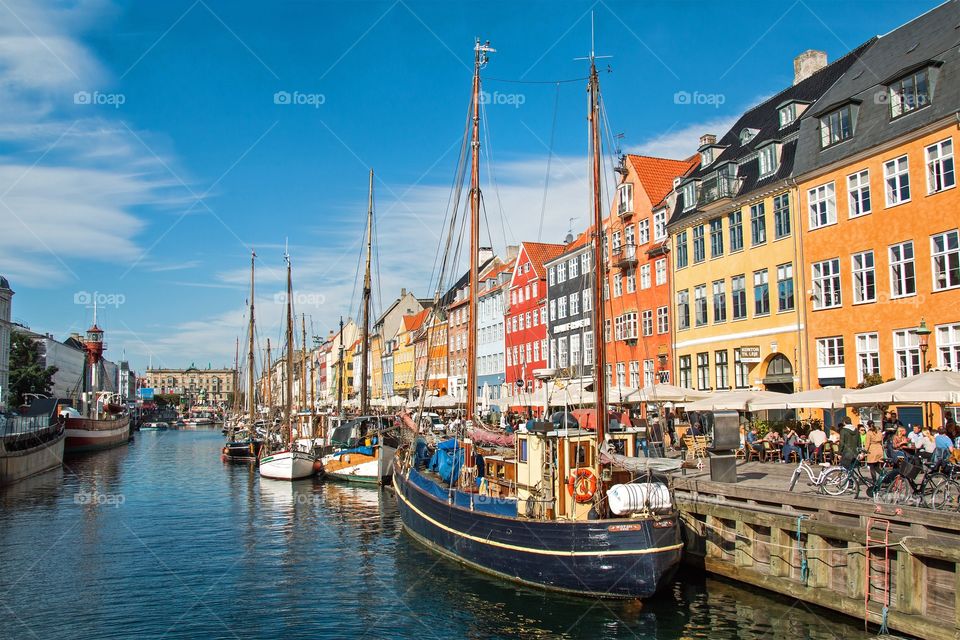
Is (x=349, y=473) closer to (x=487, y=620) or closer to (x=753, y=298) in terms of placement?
(x=753, y=298)

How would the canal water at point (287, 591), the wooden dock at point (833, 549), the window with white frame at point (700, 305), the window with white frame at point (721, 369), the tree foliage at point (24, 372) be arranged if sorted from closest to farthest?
1. the wooden dock at point (833, 549)
2. the canal water at point (287, 591)
3. the window with white frame at point (721, 369)
4. the window with white frame at point (700, 305)
5. the tree foliage at point (24, 372)

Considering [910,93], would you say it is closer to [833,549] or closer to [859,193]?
[859,193]

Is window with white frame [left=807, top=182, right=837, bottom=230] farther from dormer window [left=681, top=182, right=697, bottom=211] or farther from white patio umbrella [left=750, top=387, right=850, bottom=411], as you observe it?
white patio umbrella [left=750, top=387, right=850, bottom=411]

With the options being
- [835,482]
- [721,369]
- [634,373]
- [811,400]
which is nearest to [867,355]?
[721,369]

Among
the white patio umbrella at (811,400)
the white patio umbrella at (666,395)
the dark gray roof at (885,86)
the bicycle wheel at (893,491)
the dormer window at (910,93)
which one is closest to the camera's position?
the bicycle wheel at (893,491)

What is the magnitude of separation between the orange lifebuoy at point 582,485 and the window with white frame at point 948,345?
17.8 meters

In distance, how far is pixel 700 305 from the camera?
4434 centimetres

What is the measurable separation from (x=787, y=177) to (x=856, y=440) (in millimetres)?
18322

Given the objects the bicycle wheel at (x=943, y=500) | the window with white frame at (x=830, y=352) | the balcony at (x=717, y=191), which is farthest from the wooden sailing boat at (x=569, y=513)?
the balcony at (x=717, y=191)

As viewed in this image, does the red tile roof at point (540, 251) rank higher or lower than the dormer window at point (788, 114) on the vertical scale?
lower

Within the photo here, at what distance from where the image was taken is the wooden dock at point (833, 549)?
14.5 metres

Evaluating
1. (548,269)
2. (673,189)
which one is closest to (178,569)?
(673,189)

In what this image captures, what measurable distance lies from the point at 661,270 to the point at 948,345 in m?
20.8

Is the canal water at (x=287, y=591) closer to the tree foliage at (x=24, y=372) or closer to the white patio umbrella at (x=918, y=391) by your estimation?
the white patio umbrella at (x=918, y=391)
